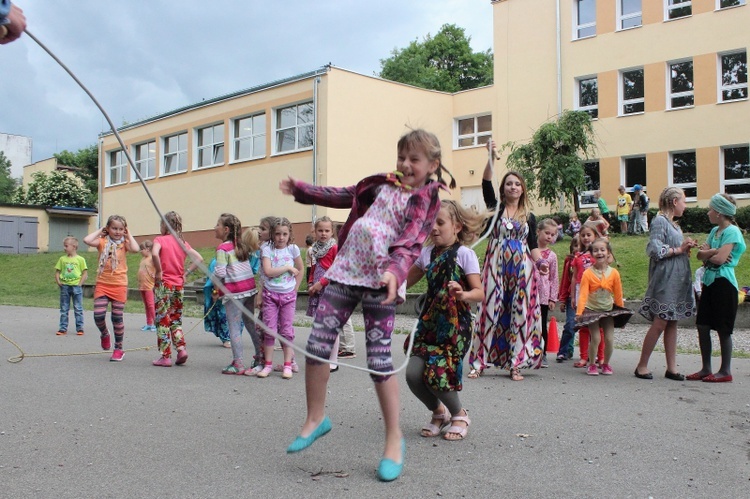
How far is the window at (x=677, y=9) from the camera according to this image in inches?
1062

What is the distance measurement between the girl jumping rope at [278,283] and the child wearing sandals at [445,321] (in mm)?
2828

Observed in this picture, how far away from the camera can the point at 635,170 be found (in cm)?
2827

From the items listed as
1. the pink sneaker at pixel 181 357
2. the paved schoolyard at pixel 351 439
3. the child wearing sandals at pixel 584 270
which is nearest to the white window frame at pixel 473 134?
the child wearing sandals at pixel 584 270

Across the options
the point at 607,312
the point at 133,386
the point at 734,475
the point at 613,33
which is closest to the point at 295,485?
the point at 734,475

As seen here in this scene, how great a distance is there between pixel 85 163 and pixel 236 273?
71.5 m

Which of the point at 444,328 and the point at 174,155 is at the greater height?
the point at 174,155

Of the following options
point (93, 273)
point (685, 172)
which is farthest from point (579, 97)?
point (93, 273)

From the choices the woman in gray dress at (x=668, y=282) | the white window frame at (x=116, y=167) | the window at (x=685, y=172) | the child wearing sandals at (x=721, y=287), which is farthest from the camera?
the white window frame at (x=116, y=167)

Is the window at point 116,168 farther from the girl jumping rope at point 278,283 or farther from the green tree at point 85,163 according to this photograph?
the girl jumping rope at point 278,283

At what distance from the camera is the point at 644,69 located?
27828mm

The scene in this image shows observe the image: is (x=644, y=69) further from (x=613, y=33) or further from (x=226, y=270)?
(x=226, y=270)

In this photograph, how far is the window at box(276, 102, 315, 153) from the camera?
1184 inches

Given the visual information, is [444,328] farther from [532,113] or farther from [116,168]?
[116,168]

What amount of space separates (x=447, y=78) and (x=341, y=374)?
4865 cm
